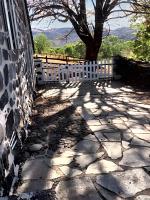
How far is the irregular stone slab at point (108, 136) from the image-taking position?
519 centimetres

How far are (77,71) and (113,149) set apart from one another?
8286 millimetres

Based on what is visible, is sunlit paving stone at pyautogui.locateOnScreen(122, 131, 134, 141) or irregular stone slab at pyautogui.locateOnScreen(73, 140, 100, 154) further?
sunlit paving stone at pyautogui.locateOnScreen(122, 131, 134, 141)

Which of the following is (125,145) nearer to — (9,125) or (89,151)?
(89,151)

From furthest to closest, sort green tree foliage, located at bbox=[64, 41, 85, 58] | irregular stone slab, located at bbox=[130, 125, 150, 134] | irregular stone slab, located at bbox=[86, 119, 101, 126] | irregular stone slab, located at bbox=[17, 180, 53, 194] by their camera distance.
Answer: green tree foliage, located at bbox=[64, 41, 85, 58], irregular stone slab, located at bbox=[86, 119, 101, 126], irregular stone slab, located at bbox=[130, 125, 150, 134], irregular stone slab, located at bbox=[17, 180, 53, 194]

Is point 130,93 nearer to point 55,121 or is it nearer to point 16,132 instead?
point 55,121

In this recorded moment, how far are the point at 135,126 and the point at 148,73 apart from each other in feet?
17.6

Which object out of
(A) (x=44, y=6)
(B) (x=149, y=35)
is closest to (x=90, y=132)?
(A) (x=44, y=6)

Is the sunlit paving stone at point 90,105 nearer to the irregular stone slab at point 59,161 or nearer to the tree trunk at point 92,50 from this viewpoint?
the irregular stone slab at point 59,161

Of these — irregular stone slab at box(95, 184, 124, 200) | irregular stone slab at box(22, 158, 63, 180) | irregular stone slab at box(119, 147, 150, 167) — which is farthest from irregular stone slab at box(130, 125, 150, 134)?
irregular stone slab at box(95, 184, 124, 200)

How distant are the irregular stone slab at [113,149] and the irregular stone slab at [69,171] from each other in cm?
68

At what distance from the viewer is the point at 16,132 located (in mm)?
4555

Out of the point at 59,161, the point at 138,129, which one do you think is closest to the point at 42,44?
the point at 138,129

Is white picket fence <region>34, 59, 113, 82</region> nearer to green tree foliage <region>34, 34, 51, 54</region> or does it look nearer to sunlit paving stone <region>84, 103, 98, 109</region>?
sunlit paving stone <region>84, 103, 98, 109</region>

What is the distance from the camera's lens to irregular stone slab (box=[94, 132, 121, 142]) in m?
5.19
